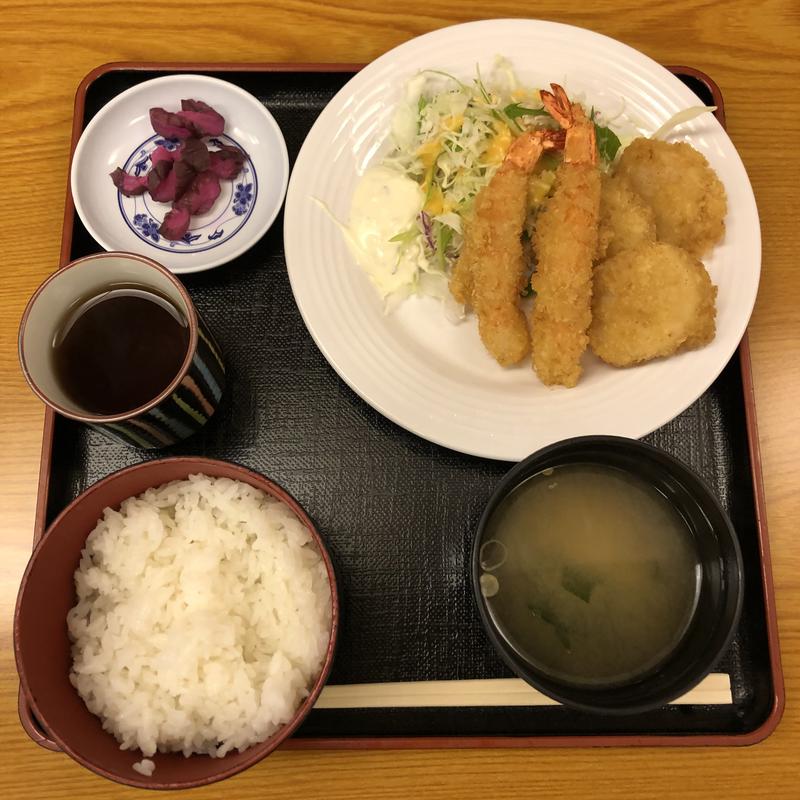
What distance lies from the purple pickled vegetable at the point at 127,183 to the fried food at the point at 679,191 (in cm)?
128

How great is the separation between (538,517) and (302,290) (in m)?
0.76

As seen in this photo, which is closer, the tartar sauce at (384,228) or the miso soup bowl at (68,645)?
the miso soup bowl at (68,645)

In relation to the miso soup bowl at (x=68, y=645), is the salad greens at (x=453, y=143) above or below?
above

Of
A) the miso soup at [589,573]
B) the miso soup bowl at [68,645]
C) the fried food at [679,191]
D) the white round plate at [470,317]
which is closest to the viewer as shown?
the miso soup bowl at [68,645]

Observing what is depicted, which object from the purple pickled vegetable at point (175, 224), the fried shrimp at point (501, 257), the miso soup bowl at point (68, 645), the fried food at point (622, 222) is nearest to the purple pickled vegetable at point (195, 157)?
the purple pickled vegetable at point (175, 224)

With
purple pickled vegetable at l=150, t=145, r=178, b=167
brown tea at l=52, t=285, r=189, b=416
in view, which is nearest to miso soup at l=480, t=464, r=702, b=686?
brown tea at l=52, t=285, r=189, b=416

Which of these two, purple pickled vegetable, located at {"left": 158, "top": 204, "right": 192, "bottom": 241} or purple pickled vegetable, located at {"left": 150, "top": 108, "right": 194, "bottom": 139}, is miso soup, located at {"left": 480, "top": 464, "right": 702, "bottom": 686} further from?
purple pickled vegetable, located at {"left": 150, "top": 108, "right": 194, "bottom": 139}

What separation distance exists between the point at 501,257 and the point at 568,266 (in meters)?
0.16

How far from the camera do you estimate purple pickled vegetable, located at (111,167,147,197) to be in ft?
5.64

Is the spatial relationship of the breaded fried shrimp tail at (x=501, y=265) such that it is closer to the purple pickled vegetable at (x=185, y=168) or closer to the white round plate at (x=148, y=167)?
the white round plate at (x=148, y=167)

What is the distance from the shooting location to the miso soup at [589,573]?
1.23 meters

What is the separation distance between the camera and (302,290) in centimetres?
154

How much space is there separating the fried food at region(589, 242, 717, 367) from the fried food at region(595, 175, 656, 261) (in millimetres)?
45

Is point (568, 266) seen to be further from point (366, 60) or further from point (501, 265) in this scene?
point (366, 60)
